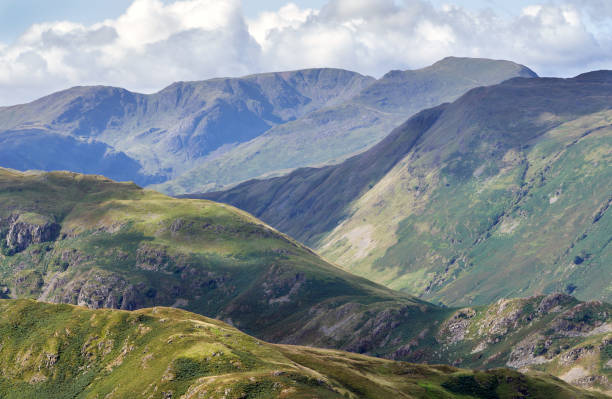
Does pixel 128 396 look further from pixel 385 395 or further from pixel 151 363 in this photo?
pixel 385 395

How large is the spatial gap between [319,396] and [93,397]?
270ft

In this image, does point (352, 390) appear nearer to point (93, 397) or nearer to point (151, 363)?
point (151, 363)

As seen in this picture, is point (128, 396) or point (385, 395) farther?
point (385, 395)

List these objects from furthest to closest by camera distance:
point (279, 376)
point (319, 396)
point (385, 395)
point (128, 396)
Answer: point (385, 395) < point (128, 396) < point (279, 376) < point (319, 396)

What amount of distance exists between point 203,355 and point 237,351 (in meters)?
10.4

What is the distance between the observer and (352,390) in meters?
196

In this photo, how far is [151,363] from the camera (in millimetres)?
196625

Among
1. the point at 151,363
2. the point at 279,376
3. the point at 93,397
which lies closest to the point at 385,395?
the point at 279,376

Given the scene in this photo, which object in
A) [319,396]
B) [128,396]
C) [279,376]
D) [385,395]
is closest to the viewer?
[319,396]

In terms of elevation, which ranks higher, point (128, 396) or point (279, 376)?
point (279, 376)

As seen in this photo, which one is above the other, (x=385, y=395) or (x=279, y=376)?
(x=279, y=376)

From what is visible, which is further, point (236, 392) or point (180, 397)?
point (180, 397)

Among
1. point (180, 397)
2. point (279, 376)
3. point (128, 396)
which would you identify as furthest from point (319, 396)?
point (128, 396)

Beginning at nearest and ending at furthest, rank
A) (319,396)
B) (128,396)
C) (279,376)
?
(319,396), (279,376), (128,396)
